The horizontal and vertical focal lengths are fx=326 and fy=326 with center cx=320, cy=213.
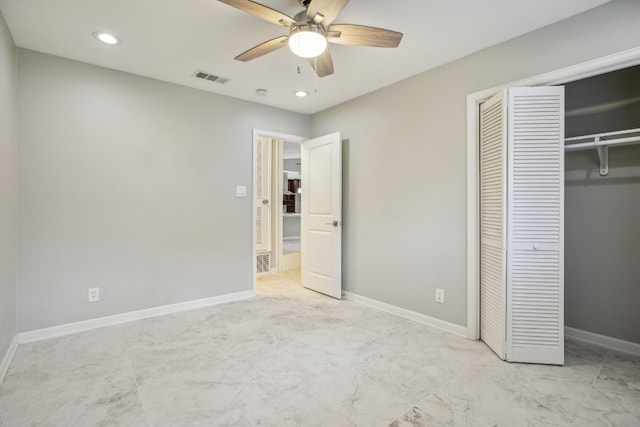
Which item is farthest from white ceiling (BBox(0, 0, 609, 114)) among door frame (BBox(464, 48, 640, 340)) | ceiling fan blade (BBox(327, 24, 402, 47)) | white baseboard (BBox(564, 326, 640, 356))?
white baseboard (BBox(564, 326, 640, 356))

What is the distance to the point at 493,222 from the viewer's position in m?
2.52

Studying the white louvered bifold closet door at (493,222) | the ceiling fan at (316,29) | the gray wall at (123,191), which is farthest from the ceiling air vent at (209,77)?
the white louvered bifold closet door at (493,222)

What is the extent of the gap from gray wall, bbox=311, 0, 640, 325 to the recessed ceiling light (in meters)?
2.40

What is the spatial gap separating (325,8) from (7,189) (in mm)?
2501

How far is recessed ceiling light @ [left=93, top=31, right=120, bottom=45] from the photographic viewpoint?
8.04 feet

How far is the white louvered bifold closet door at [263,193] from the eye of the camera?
542 cm

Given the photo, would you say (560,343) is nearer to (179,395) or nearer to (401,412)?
(401,412)

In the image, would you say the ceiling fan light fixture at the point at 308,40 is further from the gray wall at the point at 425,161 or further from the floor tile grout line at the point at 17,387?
the floor tile grout line at the point at 17,387

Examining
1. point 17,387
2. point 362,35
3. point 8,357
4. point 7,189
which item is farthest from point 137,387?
point 362,35

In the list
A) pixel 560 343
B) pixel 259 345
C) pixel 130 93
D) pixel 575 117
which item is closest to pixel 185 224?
pixel 130 93

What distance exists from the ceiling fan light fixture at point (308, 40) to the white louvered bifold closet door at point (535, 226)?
4.62 ft

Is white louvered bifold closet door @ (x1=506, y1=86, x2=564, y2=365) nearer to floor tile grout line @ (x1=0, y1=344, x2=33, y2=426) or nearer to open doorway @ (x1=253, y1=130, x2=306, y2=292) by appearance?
floor tile grout line @ (x1=0, y1=344, x2=33, y2=426)

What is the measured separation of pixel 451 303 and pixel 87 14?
356 cm

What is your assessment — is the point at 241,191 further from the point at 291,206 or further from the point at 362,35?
the point at 291,206
